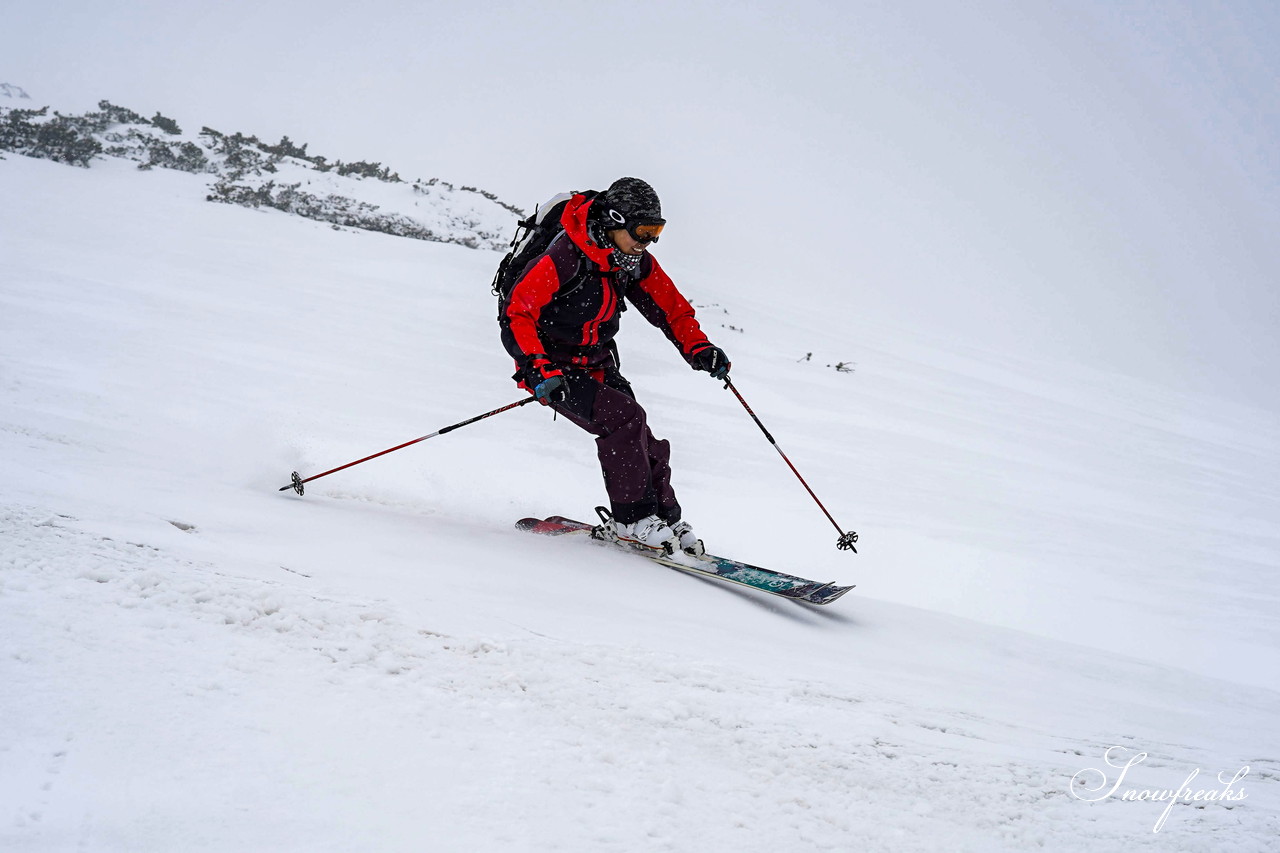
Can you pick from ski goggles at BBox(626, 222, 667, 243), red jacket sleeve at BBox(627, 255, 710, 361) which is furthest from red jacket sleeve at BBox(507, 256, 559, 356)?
red jacket sleeve at BBox(627, 255, 710, 361)

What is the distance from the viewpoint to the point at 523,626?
8.40 feet

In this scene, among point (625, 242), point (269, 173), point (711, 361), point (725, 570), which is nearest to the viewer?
point (625, 242)

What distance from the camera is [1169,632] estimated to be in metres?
5.19

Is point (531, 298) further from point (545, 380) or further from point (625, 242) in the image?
point (625, 242)

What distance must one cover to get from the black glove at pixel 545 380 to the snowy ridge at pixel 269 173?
14.6 meters

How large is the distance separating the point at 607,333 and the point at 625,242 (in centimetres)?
64

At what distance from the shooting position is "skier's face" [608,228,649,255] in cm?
427

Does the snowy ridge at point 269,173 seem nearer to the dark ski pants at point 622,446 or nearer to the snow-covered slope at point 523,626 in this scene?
the snow-covered slope at point 523,626

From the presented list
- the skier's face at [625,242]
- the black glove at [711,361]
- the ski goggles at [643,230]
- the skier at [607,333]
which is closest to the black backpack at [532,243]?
the skier at [607,333]

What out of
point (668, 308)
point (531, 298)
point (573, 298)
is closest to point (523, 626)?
point (531, 298)

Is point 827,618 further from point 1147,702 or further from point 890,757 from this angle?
point 890,757

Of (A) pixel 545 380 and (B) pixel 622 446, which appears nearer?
(A) pixel 545 380

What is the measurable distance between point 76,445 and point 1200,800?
17.4ft

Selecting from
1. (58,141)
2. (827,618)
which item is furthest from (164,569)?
(58,141)
